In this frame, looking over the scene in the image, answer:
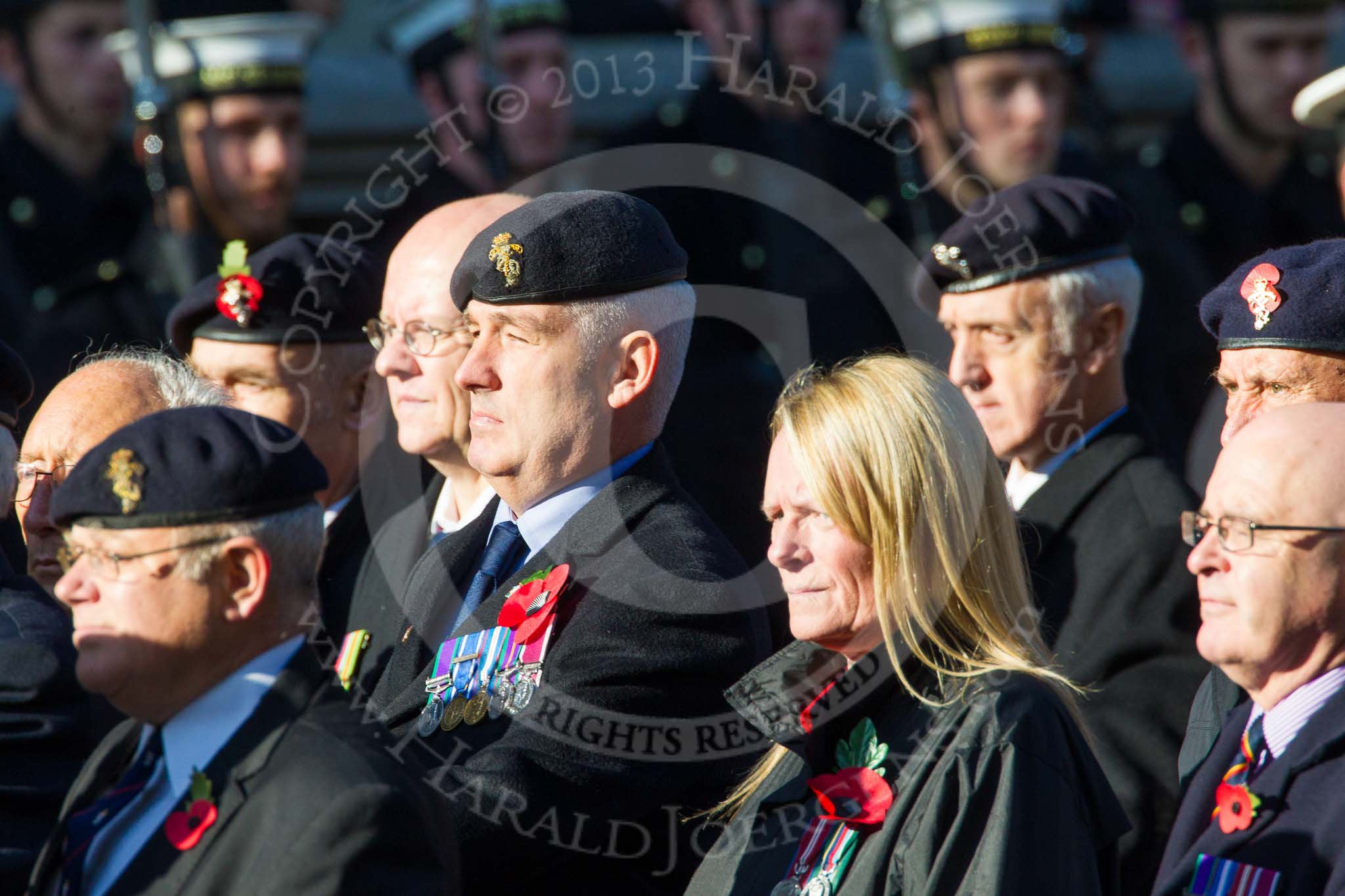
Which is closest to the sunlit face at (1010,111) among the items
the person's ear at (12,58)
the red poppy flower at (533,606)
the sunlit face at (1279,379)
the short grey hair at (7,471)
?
the sunlit face at (1279,379)

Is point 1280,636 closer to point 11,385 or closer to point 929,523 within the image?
point 929,523

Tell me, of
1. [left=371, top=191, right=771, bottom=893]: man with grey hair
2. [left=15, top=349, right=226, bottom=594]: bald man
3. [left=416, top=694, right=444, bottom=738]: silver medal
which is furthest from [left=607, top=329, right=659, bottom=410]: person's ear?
[left=15, top=349, right=226, bottom=594]: bald man

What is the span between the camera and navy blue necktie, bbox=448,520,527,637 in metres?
3.37

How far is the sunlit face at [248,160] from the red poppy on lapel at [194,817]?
4067 mm

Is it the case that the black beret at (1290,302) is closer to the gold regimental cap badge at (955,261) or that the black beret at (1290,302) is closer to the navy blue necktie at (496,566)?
the gold regimental cap badge at (955,261)

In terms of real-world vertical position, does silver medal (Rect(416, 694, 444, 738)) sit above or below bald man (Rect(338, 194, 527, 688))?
below

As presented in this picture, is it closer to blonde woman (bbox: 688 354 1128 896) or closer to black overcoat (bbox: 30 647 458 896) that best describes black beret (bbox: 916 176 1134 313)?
blonde woman (bbox: 688 354 1128 896)

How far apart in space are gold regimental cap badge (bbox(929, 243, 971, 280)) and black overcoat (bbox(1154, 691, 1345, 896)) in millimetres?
1777

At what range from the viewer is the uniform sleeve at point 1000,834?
97.3 inches

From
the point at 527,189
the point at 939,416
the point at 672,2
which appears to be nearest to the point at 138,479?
the point at 939,416

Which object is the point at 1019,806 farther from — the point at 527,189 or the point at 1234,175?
the point at 1234,175

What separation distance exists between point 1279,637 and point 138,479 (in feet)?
5.23

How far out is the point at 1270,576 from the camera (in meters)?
2.61

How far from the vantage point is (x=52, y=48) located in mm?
6645
